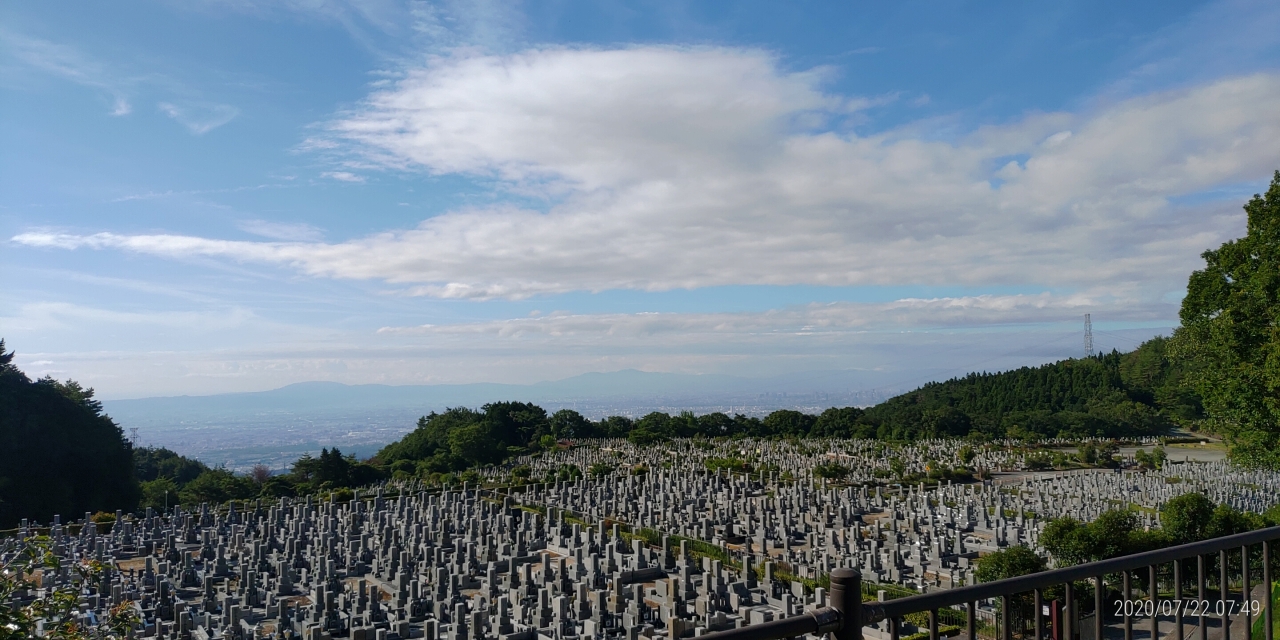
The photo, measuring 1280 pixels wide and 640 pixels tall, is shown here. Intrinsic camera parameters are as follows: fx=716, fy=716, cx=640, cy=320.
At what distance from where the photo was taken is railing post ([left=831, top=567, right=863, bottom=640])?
2174mm

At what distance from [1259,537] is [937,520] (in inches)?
868

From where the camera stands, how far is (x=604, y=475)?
111 ft

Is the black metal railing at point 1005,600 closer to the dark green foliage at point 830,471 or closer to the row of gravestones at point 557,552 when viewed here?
the row of gravestones at point 557,552

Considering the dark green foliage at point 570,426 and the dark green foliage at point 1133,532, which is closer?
the dark green foliage at point 1133,532

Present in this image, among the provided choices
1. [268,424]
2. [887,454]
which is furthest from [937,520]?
[268,424]

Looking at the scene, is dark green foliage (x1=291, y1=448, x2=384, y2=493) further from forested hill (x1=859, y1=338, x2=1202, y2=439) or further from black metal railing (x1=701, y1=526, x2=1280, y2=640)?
forested hill (x1=859, y1=338, x2=1202, y2=439)

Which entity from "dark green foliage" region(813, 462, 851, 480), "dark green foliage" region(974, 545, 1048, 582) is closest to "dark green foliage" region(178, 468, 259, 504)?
"dark green foliage" region(813, 462, 851, 480)

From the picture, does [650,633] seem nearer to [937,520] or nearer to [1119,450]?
[937,520]

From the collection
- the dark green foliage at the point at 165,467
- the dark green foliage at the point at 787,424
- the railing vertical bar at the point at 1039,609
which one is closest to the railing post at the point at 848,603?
the railing vertical bar at the point at 1039,609

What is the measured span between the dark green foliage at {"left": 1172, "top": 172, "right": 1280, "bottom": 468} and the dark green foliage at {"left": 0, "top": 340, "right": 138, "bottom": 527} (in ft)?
126

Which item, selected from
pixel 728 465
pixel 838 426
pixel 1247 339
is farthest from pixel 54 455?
pixel 838 426

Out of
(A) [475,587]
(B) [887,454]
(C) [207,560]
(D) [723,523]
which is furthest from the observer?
(B) [887,454]

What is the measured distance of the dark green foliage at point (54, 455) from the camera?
91.0 feet

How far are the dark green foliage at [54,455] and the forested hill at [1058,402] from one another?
44.7 meters
